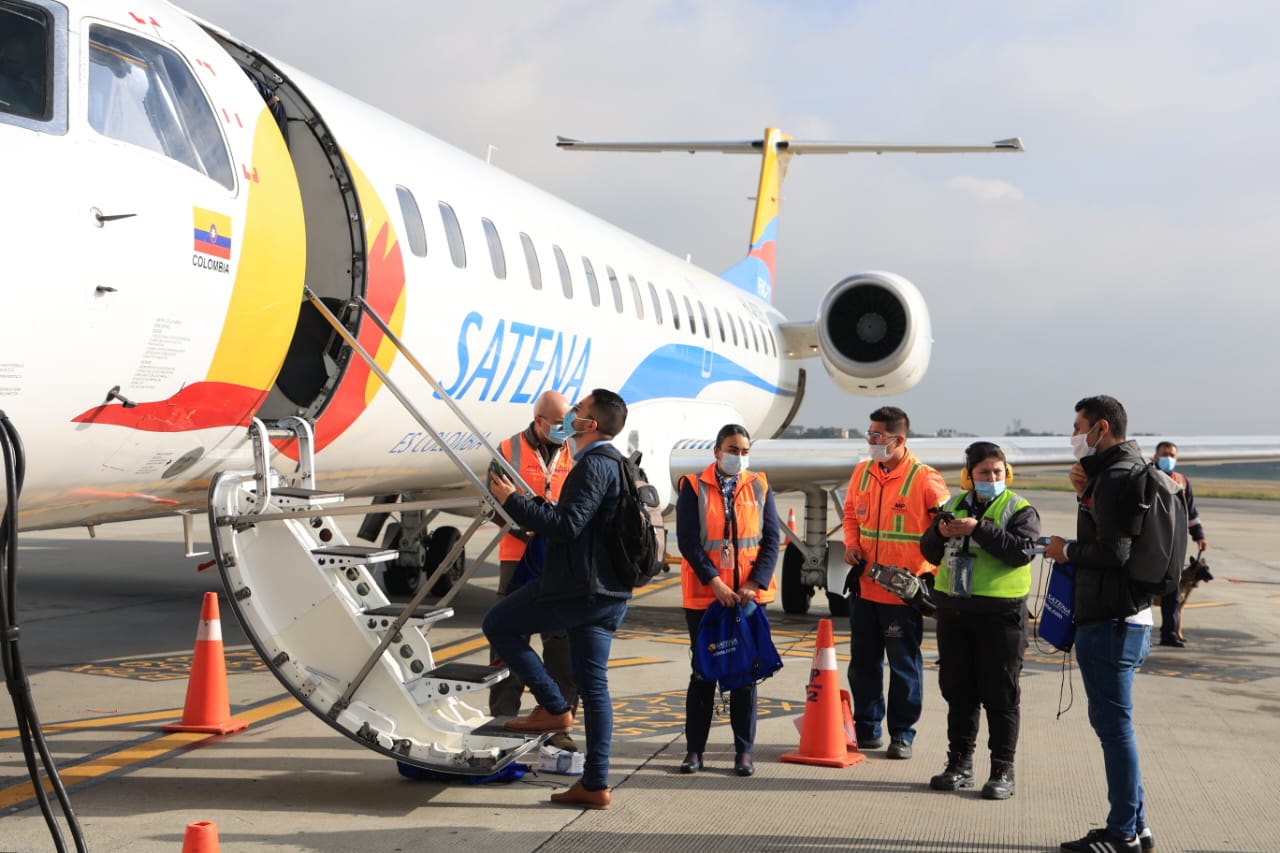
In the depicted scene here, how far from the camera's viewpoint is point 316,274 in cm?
773

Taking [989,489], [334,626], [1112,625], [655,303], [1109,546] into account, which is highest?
[655,303]

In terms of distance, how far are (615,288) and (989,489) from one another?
21.3 ft

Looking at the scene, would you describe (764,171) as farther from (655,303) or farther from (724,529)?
(724,529)

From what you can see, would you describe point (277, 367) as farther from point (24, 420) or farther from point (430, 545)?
point (430, 545)

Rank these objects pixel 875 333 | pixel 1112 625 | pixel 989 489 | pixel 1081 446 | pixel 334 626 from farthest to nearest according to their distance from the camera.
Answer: pixel 875 333 → pixel 989 489 → pixel 334 626 → pixel 1081 446 → pixel 1112 625

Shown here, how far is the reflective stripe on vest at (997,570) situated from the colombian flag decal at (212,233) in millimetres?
3908

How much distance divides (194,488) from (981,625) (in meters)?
4.12

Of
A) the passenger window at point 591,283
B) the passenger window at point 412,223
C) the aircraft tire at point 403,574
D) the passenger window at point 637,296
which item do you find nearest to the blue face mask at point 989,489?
the passenger window at point 412,223

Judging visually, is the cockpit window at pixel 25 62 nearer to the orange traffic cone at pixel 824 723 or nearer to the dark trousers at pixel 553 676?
the dark trousers at pixel 553 676

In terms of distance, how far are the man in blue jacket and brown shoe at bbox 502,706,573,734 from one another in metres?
0.27

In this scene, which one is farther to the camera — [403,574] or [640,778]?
[403,574]

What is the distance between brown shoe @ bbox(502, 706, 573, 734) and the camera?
6.41 m

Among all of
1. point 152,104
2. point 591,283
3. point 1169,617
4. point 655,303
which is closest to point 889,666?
point 152,104

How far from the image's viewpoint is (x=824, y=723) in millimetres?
7129
